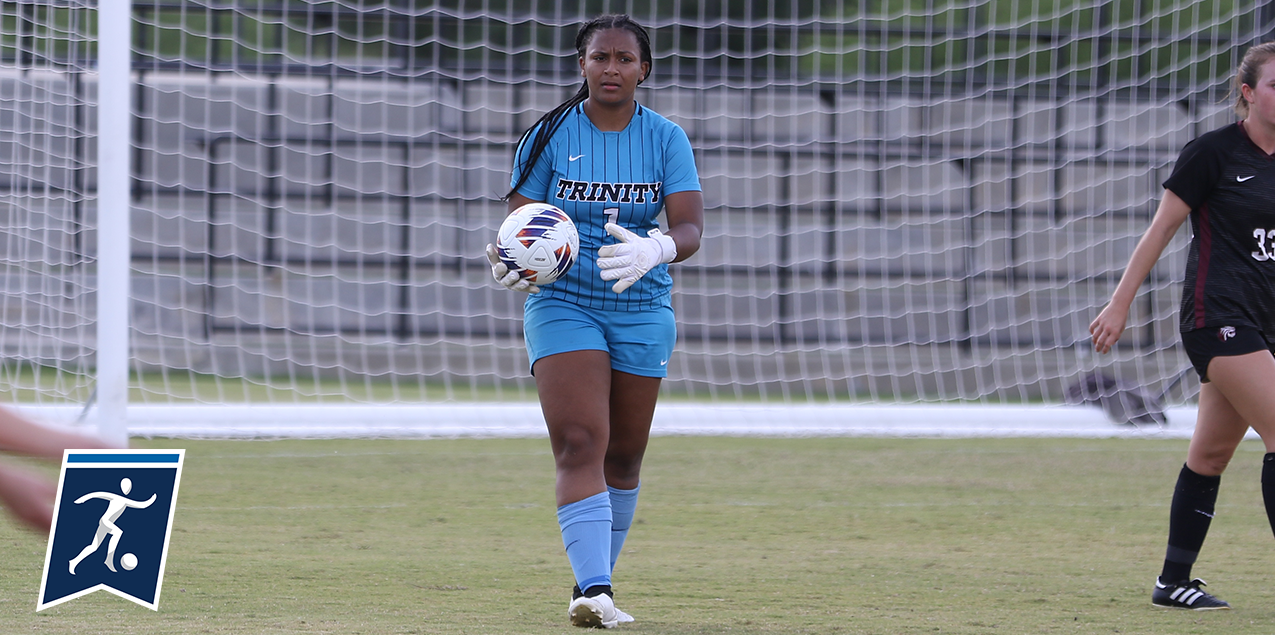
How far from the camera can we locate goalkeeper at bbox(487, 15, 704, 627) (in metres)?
3.79

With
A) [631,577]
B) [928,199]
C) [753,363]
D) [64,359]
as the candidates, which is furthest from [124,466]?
[928,199]

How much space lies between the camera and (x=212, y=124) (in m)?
14.1

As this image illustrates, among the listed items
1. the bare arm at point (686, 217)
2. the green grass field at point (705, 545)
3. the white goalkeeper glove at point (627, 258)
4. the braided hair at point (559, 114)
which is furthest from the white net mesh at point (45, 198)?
the white goalkeeper glove at point (627, 258)

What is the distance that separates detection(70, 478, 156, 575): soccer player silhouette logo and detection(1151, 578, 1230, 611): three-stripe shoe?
10.2 ft

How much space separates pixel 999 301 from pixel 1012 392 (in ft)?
3.15

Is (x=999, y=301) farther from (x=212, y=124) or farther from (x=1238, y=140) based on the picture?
(x=1238, y=140)

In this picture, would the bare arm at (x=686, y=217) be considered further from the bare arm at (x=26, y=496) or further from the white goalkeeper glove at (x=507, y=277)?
the bare arm at (x=26, y=496)

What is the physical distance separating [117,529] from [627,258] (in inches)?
57.6

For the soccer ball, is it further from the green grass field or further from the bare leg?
the green grass field

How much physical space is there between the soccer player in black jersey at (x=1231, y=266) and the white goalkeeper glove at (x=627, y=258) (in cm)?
143

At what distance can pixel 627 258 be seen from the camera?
369 centimetres

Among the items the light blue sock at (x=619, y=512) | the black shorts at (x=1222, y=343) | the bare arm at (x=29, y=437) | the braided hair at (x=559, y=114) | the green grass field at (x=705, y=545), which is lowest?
the green grass field at (x=705, y=545)

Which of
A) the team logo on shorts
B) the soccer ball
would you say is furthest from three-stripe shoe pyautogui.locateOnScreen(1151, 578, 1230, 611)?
the team logo on shorts

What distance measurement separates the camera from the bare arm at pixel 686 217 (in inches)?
155
